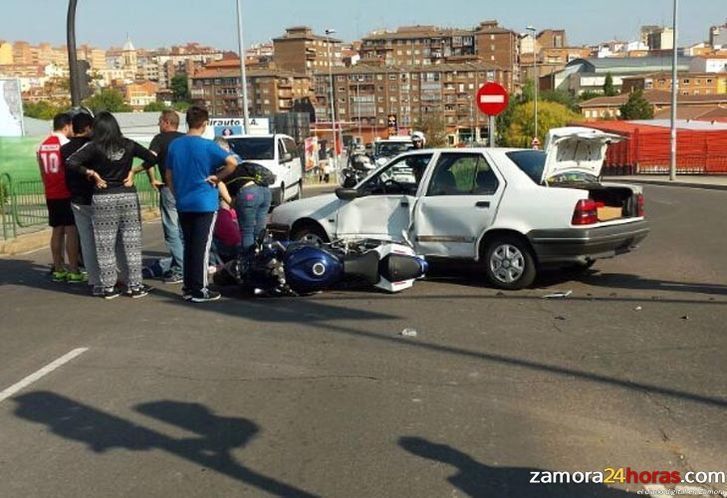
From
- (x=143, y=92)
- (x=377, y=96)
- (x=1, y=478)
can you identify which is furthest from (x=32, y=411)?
(x=143, y=92)

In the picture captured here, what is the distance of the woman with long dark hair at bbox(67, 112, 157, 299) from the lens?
8297 mm

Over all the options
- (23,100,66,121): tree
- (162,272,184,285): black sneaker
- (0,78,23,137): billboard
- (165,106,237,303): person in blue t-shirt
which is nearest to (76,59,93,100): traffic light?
(162,272,184,285): black sneaker

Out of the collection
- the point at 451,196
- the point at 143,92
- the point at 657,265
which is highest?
the point at 143,92

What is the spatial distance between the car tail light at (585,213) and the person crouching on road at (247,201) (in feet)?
12.0

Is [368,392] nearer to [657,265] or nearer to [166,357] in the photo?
[166,357]

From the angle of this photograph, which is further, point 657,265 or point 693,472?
point 657,265

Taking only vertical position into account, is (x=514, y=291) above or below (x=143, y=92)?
below

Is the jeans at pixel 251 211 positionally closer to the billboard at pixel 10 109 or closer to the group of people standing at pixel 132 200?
the group of people standing at pixel 132 200

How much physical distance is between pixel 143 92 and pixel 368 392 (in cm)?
18945

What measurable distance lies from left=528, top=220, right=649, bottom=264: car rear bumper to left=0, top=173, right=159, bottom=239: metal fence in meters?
9.20

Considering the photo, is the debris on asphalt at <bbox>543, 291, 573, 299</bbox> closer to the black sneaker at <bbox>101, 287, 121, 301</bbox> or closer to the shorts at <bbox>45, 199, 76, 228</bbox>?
the black sneaker at <bbox>101, 287, 121, 301</bbox>

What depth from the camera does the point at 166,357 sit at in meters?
6.32

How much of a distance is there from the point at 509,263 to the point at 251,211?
125 inches

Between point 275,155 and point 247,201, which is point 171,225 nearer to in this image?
point 247,201
